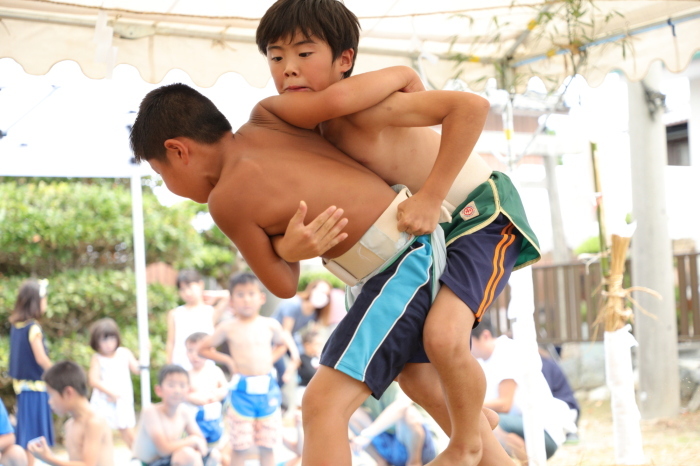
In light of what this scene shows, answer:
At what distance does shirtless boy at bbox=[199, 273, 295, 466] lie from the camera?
4.64 metres

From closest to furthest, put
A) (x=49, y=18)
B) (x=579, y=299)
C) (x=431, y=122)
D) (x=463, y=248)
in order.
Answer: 1. (x=431, y=122)
2. (x=463, y=248)
3. (x=49, y=18)
4. (x=579, y=299)

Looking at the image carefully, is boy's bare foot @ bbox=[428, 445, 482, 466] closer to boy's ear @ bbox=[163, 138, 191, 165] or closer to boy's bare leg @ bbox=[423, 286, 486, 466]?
boy's bare leg @ bbox=[423, 286, 486, 466]

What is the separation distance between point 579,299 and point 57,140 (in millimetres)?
5981

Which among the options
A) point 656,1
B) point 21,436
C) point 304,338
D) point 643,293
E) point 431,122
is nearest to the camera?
point 431,122

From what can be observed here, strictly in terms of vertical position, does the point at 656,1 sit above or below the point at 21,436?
above

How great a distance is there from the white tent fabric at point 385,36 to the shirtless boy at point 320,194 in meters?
1.72

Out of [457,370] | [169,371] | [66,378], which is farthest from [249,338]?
[457,370]

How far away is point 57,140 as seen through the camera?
17.1 ft

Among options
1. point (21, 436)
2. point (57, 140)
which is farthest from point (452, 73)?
point (21, 436)

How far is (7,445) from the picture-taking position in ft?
15.6

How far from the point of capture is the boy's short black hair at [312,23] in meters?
1.79

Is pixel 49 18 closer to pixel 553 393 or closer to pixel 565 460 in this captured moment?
pixel 553 393

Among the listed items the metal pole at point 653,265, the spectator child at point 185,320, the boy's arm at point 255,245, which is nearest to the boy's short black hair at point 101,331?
the spectator child at point 185,320

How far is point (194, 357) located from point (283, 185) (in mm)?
3478
